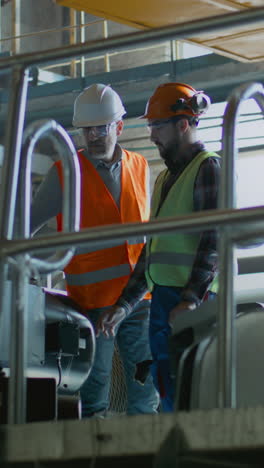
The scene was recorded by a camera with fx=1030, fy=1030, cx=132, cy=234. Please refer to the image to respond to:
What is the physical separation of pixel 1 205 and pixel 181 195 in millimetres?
1115

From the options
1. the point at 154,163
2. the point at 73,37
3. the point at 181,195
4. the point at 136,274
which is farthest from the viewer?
the point at 73,37

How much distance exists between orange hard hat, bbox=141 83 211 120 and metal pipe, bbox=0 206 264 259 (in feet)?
4.77

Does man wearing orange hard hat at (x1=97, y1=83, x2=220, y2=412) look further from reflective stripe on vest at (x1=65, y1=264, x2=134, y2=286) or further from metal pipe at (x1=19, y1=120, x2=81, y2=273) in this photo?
metal pipe at (x1=19, y1=120, x2=81, y2=273)

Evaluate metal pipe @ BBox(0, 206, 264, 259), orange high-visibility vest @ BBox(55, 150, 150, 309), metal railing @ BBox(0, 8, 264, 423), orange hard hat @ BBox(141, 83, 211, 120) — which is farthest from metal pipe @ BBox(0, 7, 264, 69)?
orange high-visibility vest @ BBox(55, 150, 150, 309)

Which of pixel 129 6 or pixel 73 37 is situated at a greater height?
pixel 73 37

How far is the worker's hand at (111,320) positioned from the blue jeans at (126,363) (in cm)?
26

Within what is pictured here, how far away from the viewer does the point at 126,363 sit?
4.20m

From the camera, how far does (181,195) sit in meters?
3.73

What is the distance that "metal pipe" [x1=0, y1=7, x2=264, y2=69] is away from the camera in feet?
8.10

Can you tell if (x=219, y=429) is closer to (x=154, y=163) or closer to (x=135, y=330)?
(x=135, y=330)

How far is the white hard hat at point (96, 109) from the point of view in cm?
451

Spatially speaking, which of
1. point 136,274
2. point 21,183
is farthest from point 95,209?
point 21,183

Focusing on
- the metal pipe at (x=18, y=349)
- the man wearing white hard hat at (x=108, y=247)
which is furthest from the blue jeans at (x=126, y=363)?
the metal pipe at (x=18, y=349)

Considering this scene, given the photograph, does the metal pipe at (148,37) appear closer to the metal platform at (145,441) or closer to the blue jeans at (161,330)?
the metal platform at (145,441)
